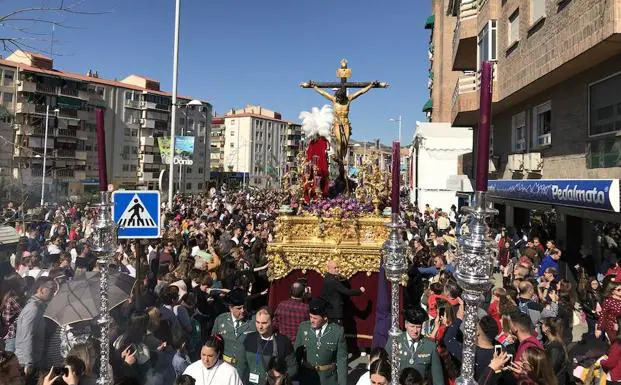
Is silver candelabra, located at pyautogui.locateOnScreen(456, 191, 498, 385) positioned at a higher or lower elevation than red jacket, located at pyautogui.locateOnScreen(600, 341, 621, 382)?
higher

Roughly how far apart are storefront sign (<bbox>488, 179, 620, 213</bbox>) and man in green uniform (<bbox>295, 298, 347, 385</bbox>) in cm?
618

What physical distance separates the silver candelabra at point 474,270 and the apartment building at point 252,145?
299ft

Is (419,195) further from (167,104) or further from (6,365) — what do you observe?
(167,104)

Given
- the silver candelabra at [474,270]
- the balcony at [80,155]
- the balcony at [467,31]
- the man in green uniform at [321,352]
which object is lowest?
the man in green uniform at [321,352]

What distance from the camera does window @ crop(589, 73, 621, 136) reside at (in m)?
10.5

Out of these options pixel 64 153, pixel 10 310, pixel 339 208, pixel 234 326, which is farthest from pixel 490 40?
pixel 64 153

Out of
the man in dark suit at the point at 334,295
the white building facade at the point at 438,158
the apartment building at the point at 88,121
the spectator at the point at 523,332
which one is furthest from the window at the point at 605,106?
the apartment building at the point at 88,121

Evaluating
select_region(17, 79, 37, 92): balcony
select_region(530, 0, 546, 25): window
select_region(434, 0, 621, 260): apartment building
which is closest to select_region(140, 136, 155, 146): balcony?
select_region(17, 79, 37, 92): balcony

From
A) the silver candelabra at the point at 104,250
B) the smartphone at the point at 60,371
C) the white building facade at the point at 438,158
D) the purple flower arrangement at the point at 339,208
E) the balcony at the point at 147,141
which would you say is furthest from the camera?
the balcony at the point at 147,141

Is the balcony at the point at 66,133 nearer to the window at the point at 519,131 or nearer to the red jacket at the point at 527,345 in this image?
the window at the point at 519,131

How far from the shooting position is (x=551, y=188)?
11.6m

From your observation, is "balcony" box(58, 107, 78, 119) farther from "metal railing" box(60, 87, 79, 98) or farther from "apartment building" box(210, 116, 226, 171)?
"apartment building" box(210, 116, 226, 171)

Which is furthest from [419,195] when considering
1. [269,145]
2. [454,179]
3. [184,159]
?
[269,145]

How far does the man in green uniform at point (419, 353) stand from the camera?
4.62m
